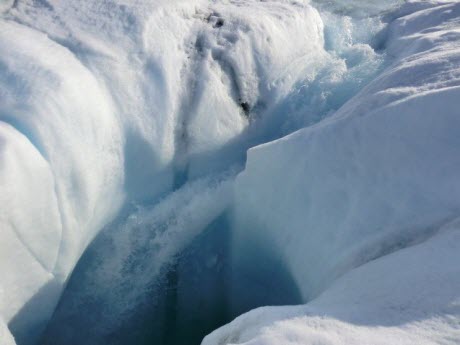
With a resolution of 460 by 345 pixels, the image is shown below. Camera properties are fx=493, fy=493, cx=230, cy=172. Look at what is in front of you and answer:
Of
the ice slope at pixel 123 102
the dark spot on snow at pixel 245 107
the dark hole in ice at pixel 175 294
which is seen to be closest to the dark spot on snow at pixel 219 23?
the ice slope at pixel 123 102

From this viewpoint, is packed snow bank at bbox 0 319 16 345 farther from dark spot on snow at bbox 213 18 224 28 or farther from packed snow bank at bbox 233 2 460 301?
dark spot on snow at bbox 213 18 224 28

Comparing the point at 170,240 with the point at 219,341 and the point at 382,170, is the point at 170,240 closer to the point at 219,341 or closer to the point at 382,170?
the point at 219,341

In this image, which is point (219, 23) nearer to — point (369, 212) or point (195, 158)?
point (195, 158)

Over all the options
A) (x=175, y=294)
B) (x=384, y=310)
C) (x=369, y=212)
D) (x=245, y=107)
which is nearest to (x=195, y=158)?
(x=245, y=107)

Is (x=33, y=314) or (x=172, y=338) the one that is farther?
(x=172, y=338)

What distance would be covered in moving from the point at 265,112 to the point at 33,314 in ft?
6.08

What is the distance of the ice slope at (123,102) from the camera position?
2.27 m

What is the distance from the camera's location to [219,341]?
1877 millimetres

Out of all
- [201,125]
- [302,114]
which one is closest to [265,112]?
[302,114]

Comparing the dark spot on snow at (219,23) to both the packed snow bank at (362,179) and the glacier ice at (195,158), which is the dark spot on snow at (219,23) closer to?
the glacier ice at (195,158)

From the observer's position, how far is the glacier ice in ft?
7.14

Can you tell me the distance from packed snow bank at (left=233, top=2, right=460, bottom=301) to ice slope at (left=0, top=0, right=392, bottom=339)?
523 millimetres

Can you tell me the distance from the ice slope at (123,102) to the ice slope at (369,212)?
1.72ft

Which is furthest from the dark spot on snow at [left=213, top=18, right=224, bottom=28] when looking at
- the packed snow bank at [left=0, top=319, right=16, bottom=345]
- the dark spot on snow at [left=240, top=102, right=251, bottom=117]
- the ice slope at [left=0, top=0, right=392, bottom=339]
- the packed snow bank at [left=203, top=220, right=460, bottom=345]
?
the packed snow bank at [left=0, top=319, right=16, bottom=345]
